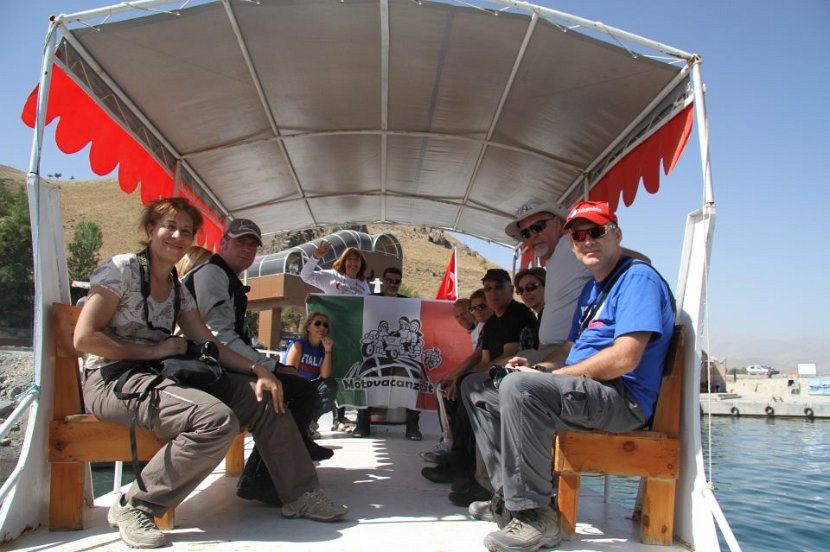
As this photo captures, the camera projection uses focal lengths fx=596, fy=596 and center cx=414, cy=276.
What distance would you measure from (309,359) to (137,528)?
3.44 metres

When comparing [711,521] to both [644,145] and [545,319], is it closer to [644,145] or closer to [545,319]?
[545,319]

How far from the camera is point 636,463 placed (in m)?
2.84

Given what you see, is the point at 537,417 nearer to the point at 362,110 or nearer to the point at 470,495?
the point at 470,495

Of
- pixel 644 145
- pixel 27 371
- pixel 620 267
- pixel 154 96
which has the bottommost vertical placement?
pixel 27 371

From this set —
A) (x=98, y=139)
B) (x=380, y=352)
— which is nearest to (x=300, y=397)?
Answer: (x=98, y=139)

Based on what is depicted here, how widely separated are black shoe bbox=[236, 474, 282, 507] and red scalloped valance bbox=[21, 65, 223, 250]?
7.66 ft

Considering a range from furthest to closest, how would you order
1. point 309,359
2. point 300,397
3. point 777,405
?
point 777,405
point 309,359
point 300,397

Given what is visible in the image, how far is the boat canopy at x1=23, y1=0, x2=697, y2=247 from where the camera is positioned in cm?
373

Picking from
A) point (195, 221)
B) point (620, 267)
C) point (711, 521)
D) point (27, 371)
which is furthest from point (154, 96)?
point (27, 371)

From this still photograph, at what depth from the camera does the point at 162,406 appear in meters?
2.73

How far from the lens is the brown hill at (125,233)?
325ft

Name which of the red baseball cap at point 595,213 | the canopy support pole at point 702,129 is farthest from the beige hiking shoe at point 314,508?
the canopy support pole at point 702,129

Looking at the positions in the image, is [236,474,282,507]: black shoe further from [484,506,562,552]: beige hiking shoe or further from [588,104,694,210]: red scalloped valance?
[588,104,694,210]: red scalloped valance

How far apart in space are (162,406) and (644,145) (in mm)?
3880
